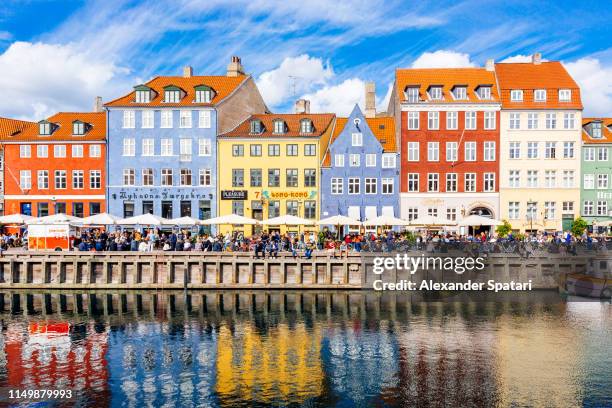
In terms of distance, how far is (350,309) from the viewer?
3631cm

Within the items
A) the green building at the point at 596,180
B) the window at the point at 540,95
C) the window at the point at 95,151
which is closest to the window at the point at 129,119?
the window at the point at 95,151

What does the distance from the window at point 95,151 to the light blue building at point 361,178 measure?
76.1ft

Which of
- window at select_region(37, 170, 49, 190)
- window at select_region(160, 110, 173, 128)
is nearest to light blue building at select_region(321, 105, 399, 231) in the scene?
window at select_region(160, 110, 173, 128)

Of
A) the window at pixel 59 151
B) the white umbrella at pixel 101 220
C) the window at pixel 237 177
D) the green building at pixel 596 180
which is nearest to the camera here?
the white umbrella at pixel 101 220

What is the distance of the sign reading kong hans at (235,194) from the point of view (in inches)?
2404

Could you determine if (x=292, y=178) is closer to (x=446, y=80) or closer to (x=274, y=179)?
(x=274, y=179)

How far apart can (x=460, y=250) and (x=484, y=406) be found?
2217cm

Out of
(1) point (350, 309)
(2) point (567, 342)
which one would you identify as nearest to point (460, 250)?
(1) point (350, 309)

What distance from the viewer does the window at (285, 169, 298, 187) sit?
60688 mm

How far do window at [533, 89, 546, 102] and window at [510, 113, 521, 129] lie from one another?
7.81ft

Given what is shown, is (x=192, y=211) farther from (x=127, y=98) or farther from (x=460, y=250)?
(x=460, y=250)

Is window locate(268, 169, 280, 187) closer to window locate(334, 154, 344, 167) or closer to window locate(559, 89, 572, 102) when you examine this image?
window locate(334, 154, 344, 167)

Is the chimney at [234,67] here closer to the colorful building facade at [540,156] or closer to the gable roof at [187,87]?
the gable roof at [187,87]

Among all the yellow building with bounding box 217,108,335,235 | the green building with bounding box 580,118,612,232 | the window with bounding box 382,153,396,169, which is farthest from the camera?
the green building with bounding box 580,118,612,232
